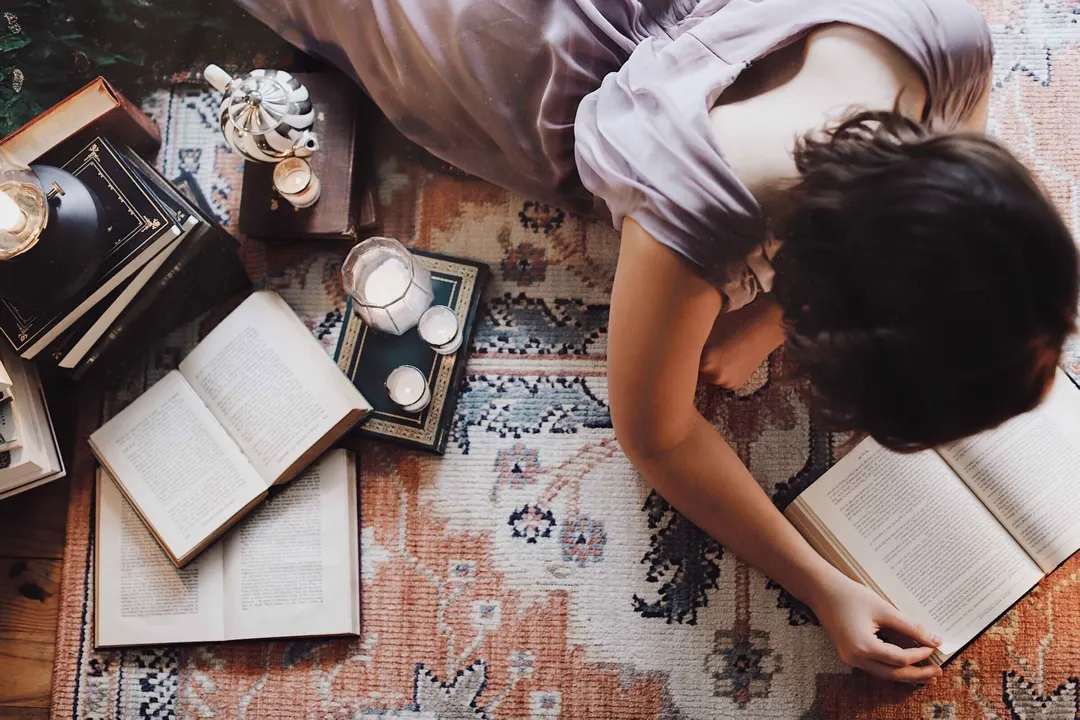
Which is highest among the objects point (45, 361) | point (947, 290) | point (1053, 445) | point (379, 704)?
point (947, 290)

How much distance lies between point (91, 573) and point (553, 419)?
670mm

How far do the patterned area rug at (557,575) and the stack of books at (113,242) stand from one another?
10 centimetres

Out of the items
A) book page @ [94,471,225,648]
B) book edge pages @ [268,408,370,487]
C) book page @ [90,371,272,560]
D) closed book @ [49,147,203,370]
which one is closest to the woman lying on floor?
closed book @ [49,147,203,370]

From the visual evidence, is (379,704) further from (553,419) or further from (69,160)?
(69,160)

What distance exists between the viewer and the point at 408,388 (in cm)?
111

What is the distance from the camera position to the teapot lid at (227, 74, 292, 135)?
1033 millimetres

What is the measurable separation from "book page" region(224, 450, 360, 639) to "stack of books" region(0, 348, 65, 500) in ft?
0.83

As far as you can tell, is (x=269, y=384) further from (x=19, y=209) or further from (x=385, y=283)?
(x=19, y=209)

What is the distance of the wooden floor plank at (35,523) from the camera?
116cm

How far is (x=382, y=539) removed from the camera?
1.13 metres

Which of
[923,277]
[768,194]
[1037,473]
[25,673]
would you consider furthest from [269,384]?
[1037,473]

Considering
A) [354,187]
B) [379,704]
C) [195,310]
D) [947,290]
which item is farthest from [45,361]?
[947,290]

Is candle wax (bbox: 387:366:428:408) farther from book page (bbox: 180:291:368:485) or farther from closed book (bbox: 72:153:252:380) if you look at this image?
closed book (bbox: 72:153:252:380)

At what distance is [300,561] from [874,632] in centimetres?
72
